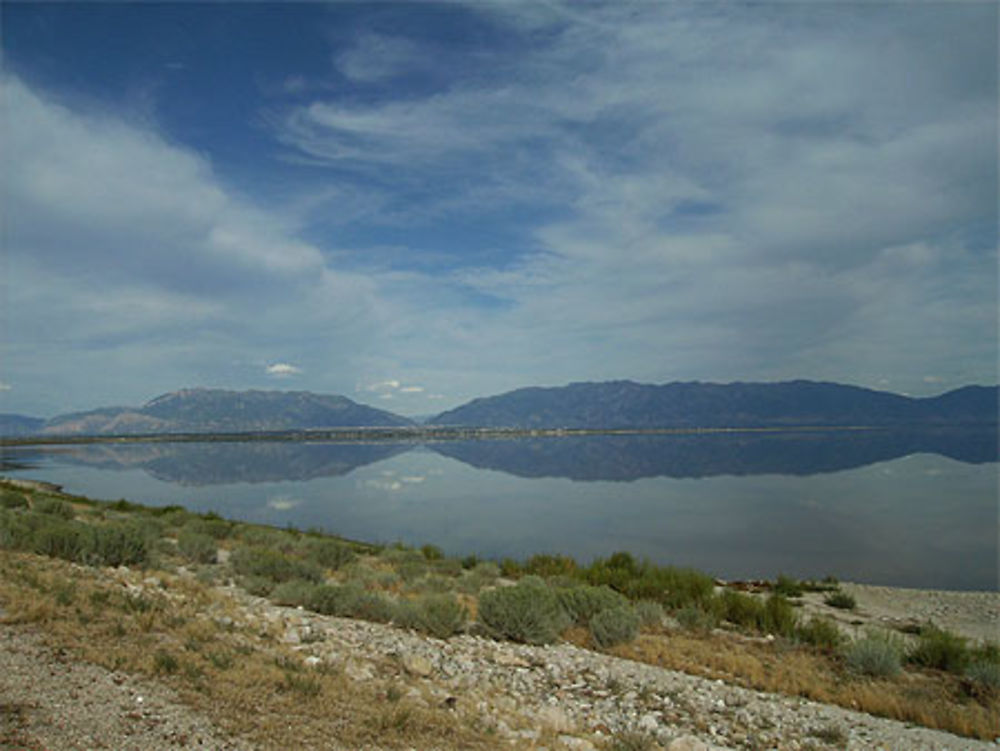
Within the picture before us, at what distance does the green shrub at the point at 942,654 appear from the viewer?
9641 millimetres

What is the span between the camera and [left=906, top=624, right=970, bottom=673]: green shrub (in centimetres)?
964

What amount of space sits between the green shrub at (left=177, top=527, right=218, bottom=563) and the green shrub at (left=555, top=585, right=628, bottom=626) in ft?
27.1

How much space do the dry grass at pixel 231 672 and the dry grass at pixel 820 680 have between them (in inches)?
185

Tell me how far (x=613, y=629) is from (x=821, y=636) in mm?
3712

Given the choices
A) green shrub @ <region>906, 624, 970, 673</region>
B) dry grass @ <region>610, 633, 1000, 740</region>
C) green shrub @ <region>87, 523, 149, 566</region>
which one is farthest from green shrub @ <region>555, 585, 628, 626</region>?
green shrub @ <region>87, 523, 149, 566</region>

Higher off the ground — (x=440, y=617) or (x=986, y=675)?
(x=440, y=617)

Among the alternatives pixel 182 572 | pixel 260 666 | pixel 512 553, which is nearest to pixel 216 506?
pixel 512 553

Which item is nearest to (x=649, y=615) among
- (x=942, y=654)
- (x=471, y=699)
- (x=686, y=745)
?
(x=942, y=654)

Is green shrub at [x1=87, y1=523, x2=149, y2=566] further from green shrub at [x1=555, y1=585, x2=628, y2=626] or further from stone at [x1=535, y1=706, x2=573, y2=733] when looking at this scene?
stone at [x1=535, y1=706, x2=573, y2=733]

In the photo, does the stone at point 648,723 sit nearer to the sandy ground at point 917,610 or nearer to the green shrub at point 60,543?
the sandy ground at point 917,610

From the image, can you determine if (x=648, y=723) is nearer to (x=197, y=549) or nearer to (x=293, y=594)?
(x=293, y=594)

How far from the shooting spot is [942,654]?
9836mm

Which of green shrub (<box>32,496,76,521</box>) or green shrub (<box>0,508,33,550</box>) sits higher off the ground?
green shrub (<box>0,508,33,550</box>)

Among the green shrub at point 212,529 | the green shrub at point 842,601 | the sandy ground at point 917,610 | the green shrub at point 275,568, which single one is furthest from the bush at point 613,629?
the green shrub at point 212,529
